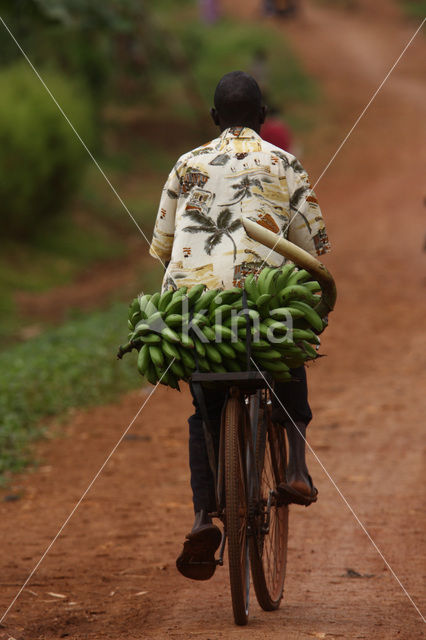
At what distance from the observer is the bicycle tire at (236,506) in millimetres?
4320

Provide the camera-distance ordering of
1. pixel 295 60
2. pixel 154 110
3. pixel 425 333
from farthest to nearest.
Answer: pixel 295 60, pixel 154 110, pixel 425 333

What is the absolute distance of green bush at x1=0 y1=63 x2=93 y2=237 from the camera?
55.1 ft

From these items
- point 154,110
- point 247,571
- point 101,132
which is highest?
point 154,110

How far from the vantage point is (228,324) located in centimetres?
438

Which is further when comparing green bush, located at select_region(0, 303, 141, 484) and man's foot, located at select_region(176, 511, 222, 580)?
green bush, located at select_region(0, 303, 141, 484)

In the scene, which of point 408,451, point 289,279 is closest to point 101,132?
point 408,451

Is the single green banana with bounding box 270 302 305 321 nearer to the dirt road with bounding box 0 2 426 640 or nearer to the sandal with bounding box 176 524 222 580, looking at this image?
the sandal with bounding box 176 524 222 580

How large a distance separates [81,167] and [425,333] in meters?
8.06

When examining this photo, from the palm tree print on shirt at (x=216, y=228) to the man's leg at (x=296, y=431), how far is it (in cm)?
72

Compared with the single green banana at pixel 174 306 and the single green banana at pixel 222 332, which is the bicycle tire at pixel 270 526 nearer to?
the single green banana at pixel 222 332

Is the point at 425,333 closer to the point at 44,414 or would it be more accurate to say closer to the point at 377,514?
the point at 44,414

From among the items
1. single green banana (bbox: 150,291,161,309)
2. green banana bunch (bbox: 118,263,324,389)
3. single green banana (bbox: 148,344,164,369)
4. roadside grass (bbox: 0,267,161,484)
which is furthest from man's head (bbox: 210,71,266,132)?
roadside grass (bbox: 0,267,161,484)

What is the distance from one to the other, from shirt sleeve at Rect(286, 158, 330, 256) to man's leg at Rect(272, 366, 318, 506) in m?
0.57

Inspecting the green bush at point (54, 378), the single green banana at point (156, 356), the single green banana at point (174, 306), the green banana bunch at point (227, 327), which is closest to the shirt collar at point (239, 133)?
the green banana bunch at point (227, 327)
